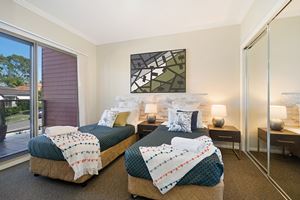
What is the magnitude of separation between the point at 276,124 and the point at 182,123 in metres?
1.31

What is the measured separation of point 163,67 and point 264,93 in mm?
2038

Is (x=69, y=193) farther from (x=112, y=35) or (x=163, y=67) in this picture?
(x=112, y=35)

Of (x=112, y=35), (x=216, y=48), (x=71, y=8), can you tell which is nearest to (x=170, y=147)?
(x=216, y=48)

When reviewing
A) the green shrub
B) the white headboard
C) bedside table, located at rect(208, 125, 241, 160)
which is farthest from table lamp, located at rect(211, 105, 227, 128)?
the green shrub

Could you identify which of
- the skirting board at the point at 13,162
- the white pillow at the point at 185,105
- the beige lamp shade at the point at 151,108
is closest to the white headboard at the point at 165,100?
the white pillow at the point at 185,105

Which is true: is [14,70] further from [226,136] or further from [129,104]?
[226,136]

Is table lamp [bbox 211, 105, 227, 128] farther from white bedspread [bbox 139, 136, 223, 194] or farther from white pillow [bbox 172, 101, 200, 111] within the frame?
white bedspread [bbox 139, 136, 223, 194]

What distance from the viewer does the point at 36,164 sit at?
6.73 ft

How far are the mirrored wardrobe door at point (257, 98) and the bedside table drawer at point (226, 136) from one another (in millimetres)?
359

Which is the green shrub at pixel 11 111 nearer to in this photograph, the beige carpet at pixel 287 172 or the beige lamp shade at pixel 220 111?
the beige lamp shade at pixel 220 111

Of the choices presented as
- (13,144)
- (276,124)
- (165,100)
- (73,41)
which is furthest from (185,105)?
(13,144)

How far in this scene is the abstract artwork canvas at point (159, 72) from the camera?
136 inches

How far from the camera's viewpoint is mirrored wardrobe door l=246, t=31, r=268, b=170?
7.52ft

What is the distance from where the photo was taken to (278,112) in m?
2.03
